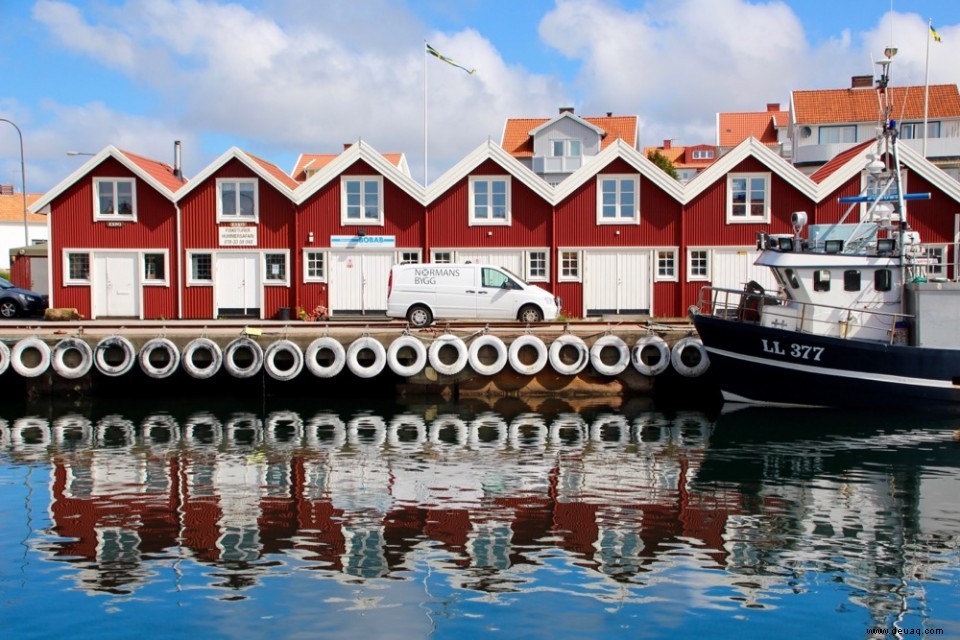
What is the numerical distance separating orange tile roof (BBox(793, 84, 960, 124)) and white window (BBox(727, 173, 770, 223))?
130 feet

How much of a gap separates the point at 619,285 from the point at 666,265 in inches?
68.2

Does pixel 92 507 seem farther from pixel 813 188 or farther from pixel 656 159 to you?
pixel 656 159

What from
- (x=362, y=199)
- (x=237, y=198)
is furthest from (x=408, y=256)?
(x=237, y=198)

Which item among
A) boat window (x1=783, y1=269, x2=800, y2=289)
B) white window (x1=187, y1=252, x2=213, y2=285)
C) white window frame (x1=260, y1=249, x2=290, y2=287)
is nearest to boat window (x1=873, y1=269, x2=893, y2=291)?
boat window (x1=783, y1=269, x2=800, y2=289)

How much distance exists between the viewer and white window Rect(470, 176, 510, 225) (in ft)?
105

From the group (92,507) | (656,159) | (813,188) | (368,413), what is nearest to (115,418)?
(368,413)

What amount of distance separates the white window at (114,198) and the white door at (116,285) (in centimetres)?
139

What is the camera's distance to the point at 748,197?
3175 centimetres

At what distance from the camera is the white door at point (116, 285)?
107 ft

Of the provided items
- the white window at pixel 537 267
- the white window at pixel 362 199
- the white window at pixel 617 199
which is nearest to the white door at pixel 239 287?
the white window at pixel 362 199

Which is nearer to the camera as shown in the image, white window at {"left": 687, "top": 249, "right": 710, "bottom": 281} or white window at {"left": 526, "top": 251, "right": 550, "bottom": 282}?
white window at {"left": 687, "top": 249, "right": 710, "bottom": 281}

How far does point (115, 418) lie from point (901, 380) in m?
17.7

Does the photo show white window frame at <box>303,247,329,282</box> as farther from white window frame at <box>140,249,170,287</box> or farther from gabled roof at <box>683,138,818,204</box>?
gabled roof at <box>683,138,818,204</box>

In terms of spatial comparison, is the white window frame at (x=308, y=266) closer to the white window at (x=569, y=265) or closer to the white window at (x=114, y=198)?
the white window at (x=114, y=198)
